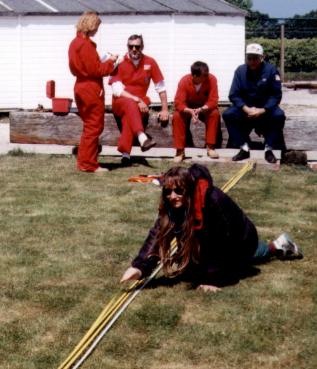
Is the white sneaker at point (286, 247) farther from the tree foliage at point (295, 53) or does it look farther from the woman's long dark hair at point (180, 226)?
the tree foliage at point (295, 53)

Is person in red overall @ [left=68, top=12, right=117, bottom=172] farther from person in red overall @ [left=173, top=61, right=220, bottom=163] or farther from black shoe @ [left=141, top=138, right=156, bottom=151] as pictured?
person in red overall @ [left=173, top=61, right=220, bottom=163]

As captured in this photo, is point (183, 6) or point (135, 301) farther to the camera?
point (183, 6)

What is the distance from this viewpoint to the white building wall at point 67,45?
18.6m

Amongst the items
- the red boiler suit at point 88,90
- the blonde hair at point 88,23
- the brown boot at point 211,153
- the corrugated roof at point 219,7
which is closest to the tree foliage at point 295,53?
the corrugated roof at point 219,7

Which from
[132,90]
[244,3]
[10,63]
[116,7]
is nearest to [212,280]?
[132,90]

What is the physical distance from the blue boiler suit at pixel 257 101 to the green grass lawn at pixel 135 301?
1.80 m

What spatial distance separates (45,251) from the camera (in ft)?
18.4

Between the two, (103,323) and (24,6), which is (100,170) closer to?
(103,323)

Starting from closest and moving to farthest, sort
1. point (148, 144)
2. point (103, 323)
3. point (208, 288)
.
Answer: point (103, 323) → point (208, 288) → point (148, 144)

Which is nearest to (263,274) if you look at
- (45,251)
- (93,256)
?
(93,256)

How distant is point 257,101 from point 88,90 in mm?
1963

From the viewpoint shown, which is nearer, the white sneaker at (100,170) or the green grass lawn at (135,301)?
the green grass lawn at (135,301)

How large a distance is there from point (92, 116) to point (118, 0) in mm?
11697

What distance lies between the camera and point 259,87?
Answer: 913 cm
